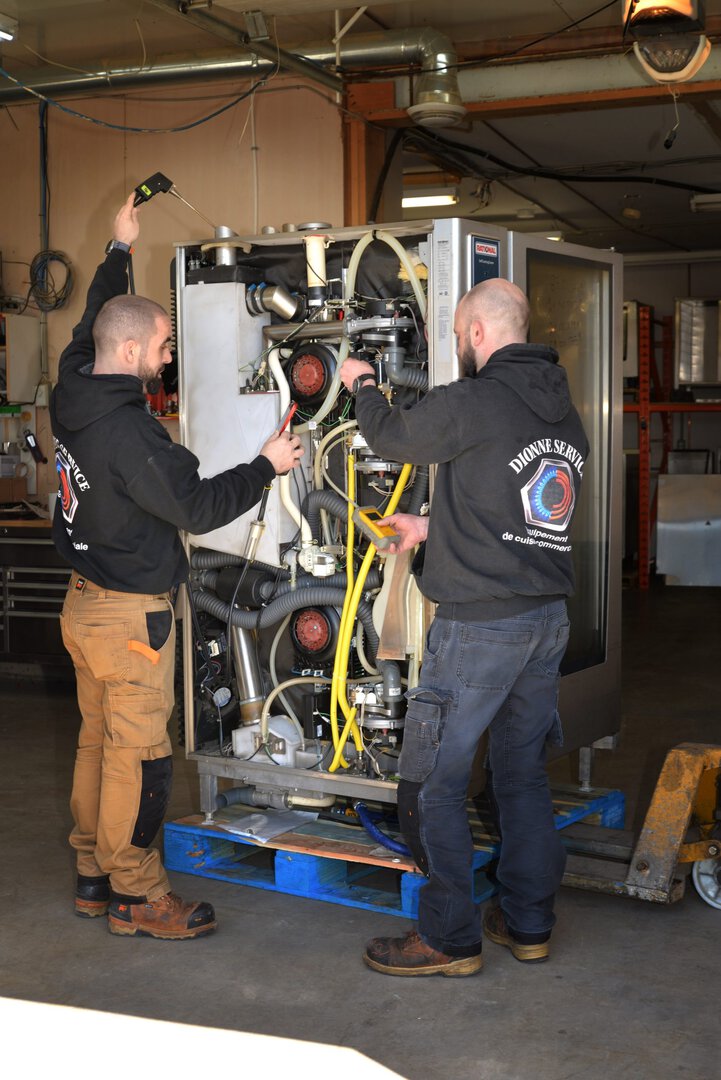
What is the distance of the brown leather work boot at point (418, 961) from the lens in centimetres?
293

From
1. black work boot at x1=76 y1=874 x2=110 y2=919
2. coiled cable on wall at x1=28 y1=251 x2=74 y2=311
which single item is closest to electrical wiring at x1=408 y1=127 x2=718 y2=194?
coiled cable on wall at x1=28 y1=251 x2=74 y2=311

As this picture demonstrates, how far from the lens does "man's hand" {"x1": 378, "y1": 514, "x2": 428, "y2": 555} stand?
10.8 ft

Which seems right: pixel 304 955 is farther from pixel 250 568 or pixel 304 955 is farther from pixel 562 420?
pixel 562 420

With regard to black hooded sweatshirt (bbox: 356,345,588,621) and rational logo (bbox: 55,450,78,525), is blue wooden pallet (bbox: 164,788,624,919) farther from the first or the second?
rational logo (bbox: 55,450,78,525)

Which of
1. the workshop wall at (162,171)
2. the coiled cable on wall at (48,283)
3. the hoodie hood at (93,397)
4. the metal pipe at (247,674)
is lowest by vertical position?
the metal pipe at (247,674)

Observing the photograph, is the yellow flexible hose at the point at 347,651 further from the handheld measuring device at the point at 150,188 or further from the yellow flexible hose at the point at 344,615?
the handheld measuring device at the point at 150,188

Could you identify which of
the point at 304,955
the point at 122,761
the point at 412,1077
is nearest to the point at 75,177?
the point at 122,761

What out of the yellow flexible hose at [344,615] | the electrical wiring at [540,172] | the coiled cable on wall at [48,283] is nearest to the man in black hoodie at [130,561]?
the yellow flexible hose at [344,615]

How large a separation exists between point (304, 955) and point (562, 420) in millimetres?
1546

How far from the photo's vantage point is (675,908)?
341 centimetres

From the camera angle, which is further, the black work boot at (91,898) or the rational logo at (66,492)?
the black work boot at (91,898)

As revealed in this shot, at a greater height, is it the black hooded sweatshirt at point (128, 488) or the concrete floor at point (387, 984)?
the black hooded sweatshirt at point (128, 488)

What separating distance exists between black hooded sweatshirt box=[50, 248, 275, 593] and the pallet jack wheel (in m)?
1.66

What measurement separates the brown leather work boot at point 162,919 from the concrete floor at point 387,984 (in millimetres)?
36
